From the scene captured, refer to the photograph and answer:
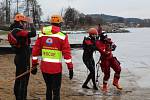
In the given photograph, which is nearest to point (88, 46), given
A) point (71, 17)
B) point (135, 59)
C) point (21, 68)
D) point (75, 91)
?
point (75, 91)

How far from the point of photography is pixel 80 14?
493 feet

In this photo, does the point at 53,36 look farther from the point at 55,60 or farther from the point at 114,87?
the point at 114,87

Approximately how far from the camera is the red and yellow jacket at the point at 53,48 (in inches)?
337

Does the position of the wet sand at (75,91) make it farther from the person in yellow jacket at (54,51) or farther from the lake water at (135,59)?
the person in yellow jacket at (54,51)

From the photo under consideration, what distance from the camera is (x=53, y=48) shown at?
8.62 meters

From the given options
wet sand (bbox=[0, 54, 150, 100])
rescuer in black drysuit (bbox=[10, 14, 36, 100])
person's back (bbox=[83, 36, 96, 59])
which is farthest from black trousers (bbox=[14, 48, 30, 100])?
person's back (bbox=[83, 36, 96, 59])

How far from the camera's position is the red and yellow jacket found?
8555mm

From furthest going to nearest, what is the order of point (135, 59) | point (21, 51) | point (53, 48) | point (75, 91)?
point (135, 59), point (75, 91), point (21, 51), point (53, 48)

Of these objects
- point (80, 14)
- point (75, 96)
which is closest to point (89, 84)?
point (75, 96)

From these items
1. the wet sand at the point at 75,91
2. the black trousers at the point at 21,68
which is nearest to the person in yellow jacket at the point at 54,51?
the black trousers at the point at 21,68

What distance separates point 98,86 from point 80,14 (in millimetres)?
136924

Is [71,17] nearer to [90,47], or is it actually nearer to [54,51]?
[90,47]

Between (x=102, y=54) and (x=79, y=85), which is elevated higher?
(x=102, y=54)

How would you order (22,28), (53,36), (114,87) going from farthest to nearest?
(114,87) < (22,28) < (53,36)
